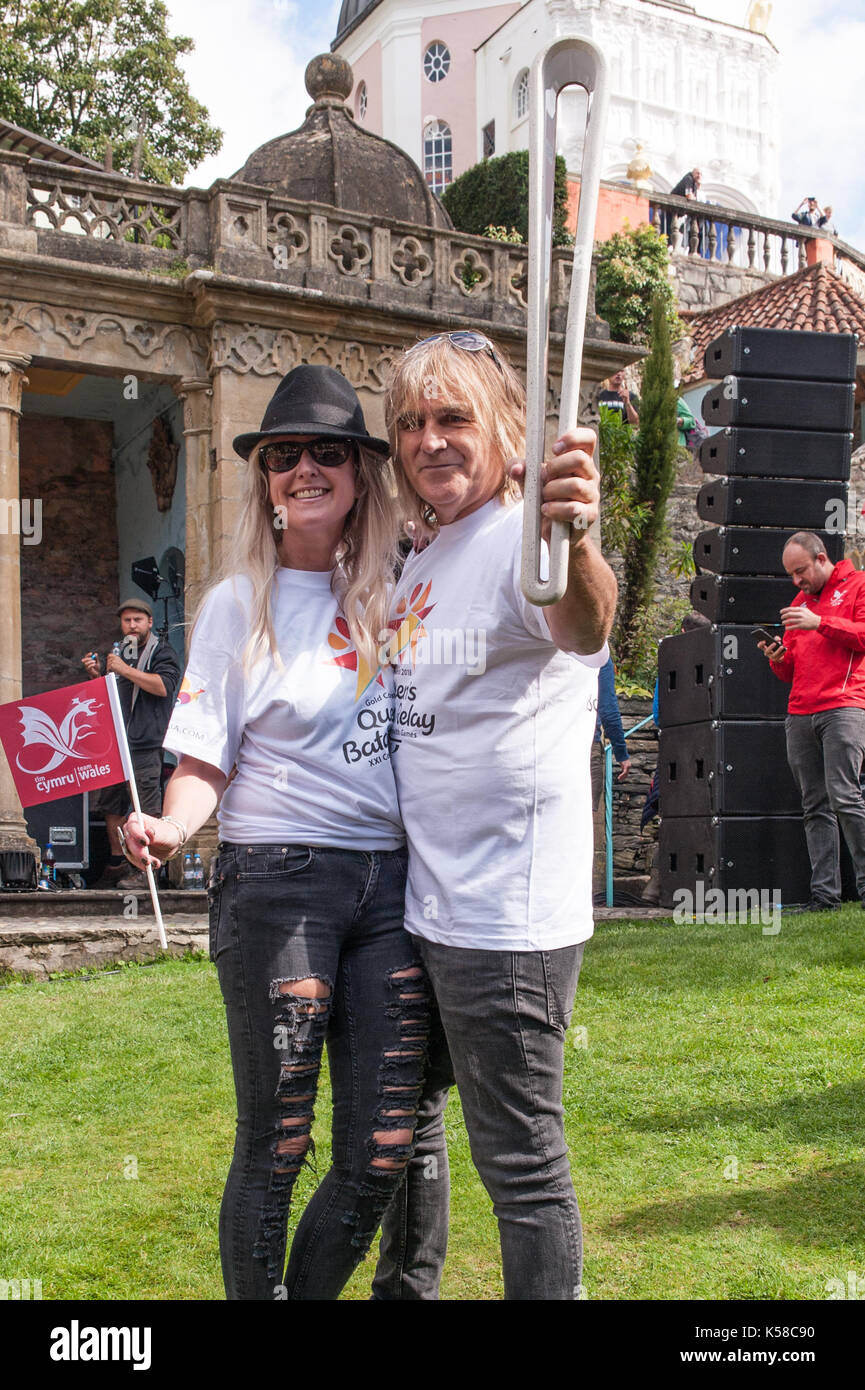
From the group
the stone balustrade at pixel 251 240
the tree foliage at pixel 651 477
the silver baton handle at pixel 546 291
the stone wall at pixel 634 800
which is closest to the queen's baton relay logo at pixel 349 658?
the silver baton handle at pixel 546 291

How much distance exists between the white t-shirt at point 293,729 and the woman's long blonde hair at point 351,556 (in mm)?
31

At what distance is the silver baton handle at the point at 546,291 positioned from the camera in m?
2.11

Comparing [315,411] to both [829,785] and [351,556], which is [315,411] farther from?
[829,785]

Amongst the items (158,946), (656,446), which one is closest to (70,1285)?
(158,946)

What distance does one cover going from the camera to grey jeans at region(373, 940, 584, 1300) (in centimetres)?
235

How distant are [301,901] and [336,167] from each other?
575 inches

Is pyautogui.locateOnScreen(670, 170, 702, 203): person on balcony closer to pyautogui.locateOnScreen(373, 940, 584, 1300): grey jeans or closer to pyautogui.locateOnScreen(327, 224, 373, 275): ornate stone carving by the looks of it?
pyautogui.locateOnScreen(327, 224, 373, 275): ornate stone carving

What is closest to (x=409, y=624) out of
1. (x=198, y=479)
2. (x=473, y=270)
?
(x=198, y=479)

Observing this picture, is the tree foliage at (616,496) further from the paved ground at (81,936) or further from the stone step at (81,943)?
the stone step at (81,943)

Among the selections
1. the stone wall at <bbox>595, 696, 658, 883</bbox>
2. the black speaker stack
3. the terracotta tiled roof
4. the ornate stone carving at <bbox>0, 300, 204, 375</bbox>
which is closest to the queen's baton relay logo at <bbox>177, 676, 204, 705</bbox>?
the black speaker stack

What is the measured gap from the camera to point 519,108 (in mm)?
43156

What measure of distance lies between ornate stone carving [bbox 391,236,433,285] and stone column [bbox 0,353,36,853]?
4.06m
